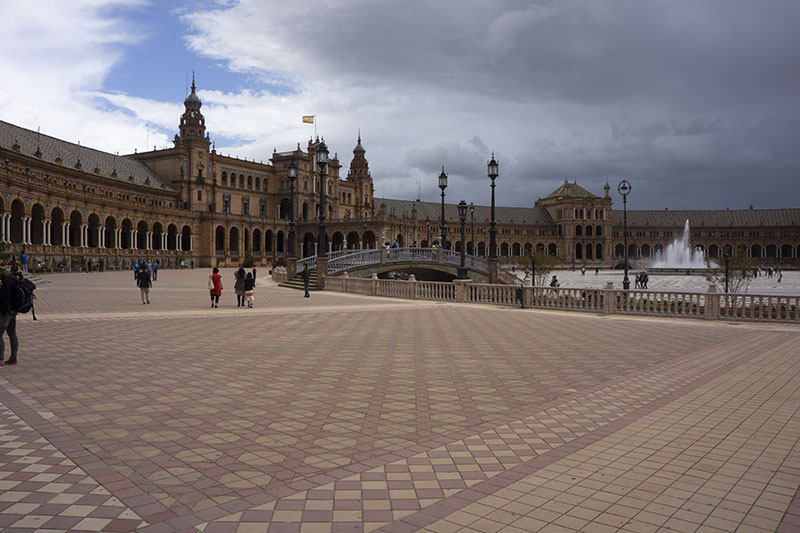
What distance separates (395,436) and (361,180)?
5000 inches

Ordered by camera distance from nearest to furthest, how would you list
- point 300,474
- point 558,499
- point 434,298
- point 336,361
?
point 558,499
point 300,474
point 336,361
point 434,298

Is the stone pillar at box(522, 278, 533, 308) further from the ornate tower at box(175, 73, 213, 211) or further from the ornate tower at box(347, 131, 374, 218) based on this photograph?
the ornate tower at box(347, 131, 374, 218)

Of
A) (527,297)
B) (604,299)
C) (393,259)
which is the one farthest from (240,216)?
(604,299)

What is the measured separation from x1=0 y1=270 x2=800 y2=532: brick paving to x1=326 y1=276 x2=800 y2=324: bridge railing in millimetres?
7129

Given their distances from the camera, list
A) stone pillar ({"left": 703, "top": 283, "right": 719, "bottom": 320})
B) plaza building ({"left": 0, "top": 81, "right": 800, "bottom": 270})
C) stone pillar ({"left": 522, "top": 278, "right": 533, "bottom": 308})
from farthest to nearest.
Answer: plaza building ({"left": 0, "top": 81, "right": 800, "bottom": 270}) → stone pillar ({"left": 522, "top": 278, "right": 533, "bottom": 308}) → stone pillar ({"left": 703, "top": 283, "right": 719, "bottom": 320})

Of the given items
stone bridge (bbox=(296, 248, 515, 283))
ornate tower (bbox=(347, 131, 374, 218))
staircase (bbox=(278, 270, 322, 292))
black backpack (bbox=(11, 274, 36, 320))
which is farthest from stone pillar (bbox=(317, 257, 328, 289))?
ornate tower (bbox=(347, 131, 374, 218))

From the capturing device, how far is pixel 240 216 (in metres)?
96.8

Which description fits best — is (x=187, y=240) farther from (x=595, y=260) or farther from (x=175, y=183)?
(x=595, y=260)

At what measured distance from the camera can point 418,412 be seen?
7.46 metres

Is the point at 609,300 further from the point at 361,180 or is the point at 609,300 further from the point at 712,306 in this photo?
the point at 361,180

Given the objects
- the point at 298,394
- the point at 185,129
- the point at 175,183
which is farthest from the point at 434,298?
the point at 185,129

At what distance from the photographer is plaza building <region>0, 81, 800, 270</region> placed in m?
61.9

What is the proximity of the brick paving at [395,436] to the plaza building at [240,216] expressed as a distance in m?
24.4

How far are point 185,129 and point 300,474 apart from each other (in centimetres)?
10912
